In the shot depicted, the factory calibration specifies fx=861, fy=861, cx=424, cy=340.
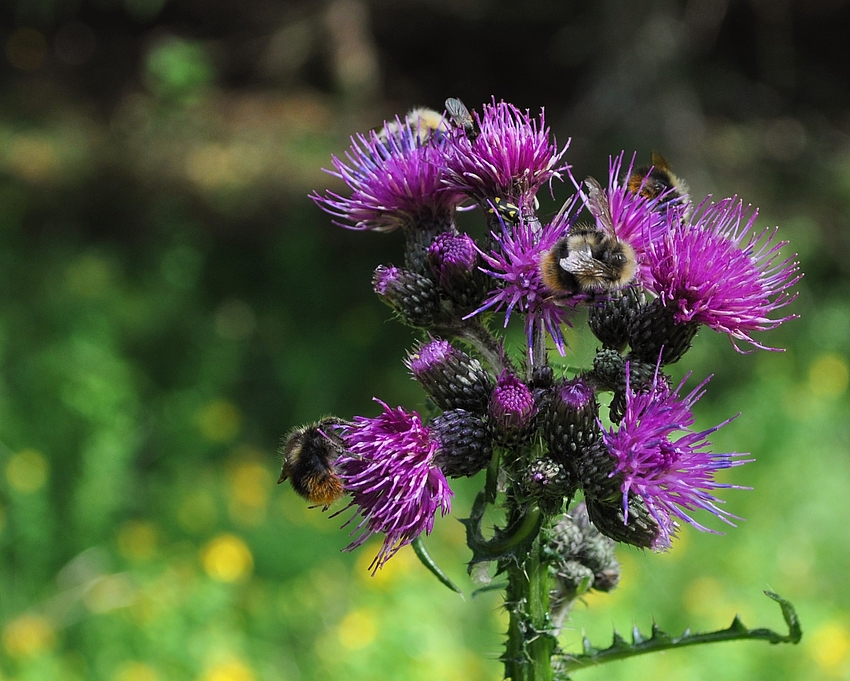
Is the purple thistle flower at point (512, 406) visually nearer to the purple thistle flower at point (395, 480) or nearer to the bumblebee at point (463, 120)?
the purple thistle flower at point (395, 480)

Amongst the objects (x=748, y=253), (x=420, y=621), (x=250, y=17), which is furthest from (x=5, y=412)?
(x=250, y=17)

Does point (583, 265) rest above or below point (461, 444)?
above

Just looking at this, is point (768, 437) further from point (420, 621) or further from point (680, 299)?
point (680, 299)

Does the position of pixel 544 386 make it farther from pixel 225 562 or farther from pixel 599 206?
pixel 225 562

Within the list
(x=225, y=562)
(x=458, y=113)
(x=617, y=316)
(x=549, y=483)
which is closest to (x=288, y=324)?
(x=225, y=562)

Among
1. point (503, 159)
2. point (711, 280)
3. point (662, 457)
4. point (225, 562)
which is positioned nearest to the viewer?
point (662, 457)

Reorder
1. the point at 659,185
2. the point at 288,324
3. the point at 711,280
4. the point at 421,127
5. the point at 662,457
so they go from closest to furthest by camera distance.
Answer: the point at 662,457, the point at 711,280, the point at 659,185, the point at 421,127, the point at 288,324

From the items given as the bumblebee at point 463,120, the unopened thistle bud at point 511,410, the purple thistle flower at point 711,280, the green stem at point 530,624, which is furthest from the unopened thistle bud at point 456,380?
the bumblebee at point 463,120

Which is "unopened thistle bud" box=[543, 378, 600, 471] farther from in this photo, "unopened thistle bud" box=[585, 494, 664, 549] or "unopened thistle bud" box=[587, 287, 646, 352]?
"unopened thistle bud" box=[587, 287, 646, 352]
